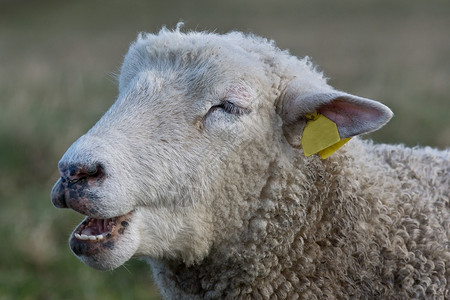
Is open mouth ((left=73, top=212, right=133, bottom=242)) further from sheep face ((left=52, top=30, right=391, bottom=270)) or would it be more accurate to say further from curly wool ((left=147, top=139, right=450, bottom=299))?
curly wool ((left=147, top=139, right=450, bottom=299))

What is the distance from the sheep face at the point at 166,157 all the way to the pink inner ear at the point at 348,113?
267mm

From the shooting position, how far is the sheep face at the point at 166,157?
2635 mm

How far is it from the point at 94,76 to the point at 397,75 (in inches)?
205

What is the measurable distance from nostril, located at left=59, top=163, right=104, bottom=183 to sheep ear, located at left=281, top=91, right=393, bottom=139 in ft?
3.05

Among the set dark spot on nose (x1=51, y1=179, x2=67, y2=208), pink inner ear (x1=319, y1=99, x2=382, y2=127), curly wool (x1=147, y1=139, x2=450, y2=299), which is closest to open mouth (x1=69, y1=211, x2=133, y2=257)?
dark spot on nose (x1=51, y1=179, x2=67, y2=208)

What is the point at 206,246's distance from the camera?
2.90 metres

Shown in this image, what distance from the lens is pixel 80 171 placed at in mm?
2590

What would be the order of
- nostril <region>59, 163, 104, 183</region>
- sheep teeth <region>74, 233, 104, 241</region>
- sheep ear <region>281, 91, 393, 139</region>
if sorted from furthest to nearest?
sheep ear <region>281, 91, 393, 139</region> → sheep teeth <region>74, 233, 104, 241</region> → nostril <region>59, 163, 104, 183</region>

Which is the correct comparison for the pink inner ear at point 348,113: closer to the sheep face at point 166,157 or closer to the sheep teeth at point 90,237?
the sheep face at point 166,157

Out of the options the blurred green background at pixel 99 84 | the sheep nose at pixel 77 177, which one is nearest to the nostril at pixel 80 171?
the sheep nose at pixel 77 177

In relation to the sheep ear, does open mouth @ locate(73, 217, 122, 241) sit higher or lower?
lower

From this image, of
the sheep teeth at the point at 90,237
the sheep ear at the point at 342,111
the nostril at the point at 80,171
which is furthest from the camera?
the sheep ear at the point at 342,111

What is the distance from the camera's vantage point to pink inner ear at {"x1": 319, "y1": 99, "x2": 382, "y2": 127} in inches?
114

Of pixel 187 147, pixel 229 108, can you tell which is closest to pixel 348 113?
pixel 229 108
